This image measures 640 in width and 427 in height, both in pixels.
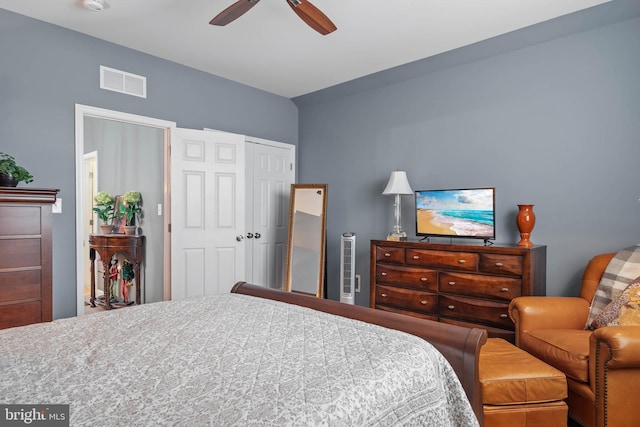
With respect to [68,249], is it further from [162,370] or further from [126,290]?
[162,370]

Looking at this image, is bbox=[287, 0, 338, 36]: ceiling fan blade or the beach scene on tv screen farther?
the beach scene on tv screen

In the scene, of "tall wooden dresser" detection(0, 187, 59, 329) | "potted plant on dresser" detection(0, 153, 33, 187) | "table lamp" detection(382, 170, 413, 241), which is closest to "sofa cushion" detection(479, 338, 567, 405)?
"table lamp" detection(382, 170, 413, 241)

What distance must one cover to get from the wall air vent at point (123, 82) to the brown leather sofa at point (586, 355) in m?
3.69

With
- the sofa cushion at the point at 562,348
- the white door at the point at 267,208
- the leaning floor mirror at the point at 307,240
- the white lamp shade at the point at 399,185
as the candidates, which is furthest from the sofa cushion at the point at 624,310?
the white door at the point at 267,208

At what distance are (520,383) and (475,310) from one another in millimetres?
1248

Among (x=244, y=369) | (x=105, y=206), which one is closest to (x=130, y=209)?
(x=105, y=206)

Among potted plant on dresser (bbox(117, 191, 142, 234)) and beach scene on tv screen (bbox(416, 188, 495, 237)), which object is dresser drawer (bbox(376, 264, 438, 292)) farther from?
potted plant on dresser (bbox(117, 191, 142, 234))

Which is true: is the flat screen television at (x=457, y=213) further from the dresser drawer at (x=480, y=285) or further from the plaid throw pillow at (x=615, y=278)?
the plaid throw pillow at (x=615, y=278)

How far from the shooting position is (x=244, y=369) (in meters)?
1.15

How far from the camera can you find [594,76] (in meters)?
3.08

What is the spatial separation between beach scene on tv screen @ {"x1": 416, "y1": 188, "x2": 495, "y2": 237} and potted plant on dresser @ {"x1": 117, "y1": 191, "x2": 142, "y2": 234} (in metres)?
3.42

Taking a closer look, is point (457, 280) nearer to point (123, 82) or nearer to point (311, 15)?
point (311, 15)

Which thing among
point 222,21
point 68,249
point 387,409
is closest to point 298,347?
point 387,409

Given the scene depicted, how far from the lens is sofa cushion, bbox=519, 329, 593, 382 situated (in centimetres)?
203
